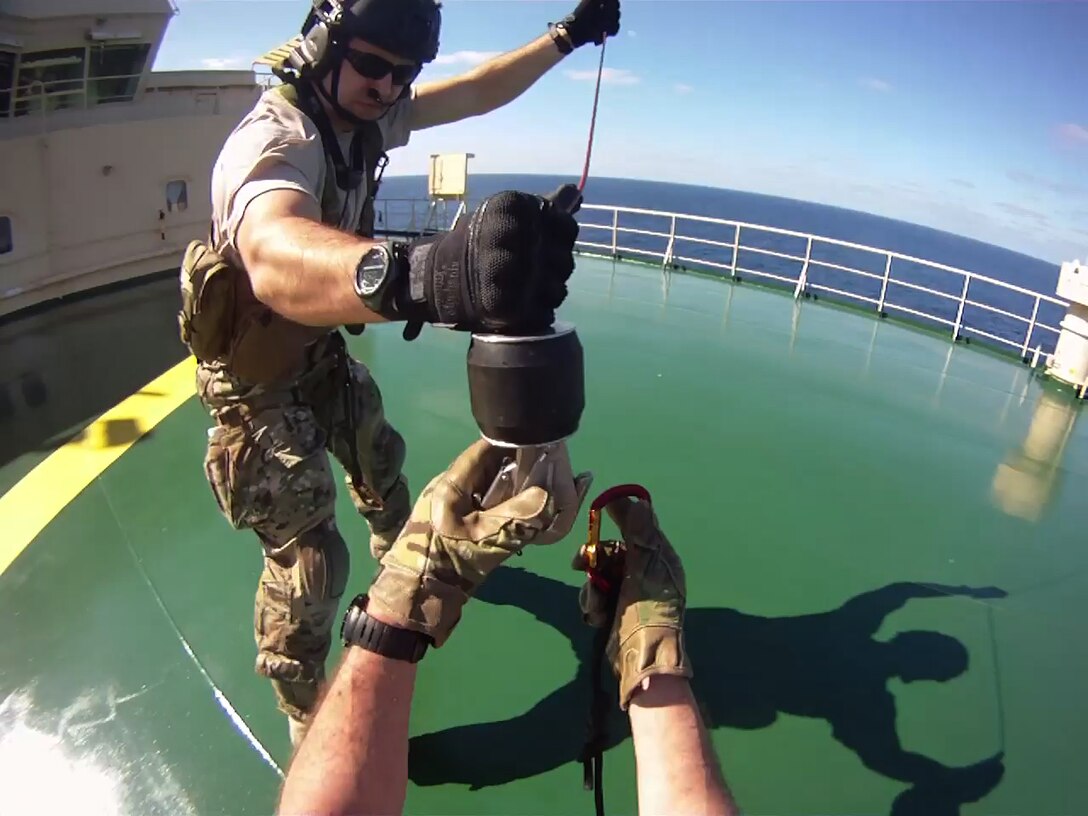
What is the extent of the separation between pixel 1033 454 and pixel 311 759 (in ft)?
18.7

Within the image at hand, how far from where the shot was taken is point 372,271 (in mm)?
1193

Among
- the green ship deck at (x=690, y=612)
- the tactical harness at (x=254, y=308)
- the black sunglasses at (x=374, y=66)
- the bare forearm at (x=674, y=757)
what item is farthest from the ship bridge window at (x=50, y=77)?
the bare forearm at (x=674, y=757)

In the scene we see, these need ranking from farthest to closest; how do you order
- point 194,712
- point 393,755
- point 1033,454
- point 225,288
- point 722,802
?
point 1033,454, point 194,712, point 225,288, point 393,755, point 722,802

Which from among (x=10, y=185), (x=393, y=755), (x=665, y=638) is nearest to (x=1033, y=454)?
(x=665, y=638)

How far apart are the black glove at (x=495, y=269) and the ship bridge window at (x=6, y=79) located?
1293 cm

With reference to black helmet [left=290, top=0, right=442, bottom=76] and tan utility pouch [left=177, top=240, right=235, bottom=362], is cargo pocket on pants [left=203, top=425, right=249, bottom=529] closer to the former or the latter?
tan utility pouch [left=177, top=240, right=235, bottom=362]

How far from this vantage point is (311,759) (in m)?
1.16

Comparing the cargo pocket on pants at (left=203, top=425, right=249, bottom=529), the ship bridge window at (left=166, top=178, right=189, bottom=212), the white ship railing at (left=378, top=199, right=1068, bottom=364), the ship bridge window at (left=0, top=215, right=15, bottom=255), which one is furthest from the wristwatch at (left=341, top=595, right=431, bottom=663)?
the ship bridge window at (left=166, top=178, right=189, bottom=212)

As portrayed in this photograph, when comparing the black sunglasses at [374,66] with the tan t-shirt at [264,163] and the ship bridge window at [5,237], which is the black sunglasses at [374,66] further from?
the ship bridge window at [5,237]

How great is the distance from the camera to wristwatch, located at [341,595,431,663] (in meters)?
1.32

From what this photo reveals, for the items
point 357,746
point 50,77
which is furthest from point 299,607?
point 50,77

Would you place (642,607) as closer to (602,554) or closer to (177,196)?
(602,554)

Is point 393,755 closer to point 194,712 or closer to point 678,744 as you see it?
point 678,744

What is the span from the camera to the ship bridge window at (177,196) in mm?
12477
